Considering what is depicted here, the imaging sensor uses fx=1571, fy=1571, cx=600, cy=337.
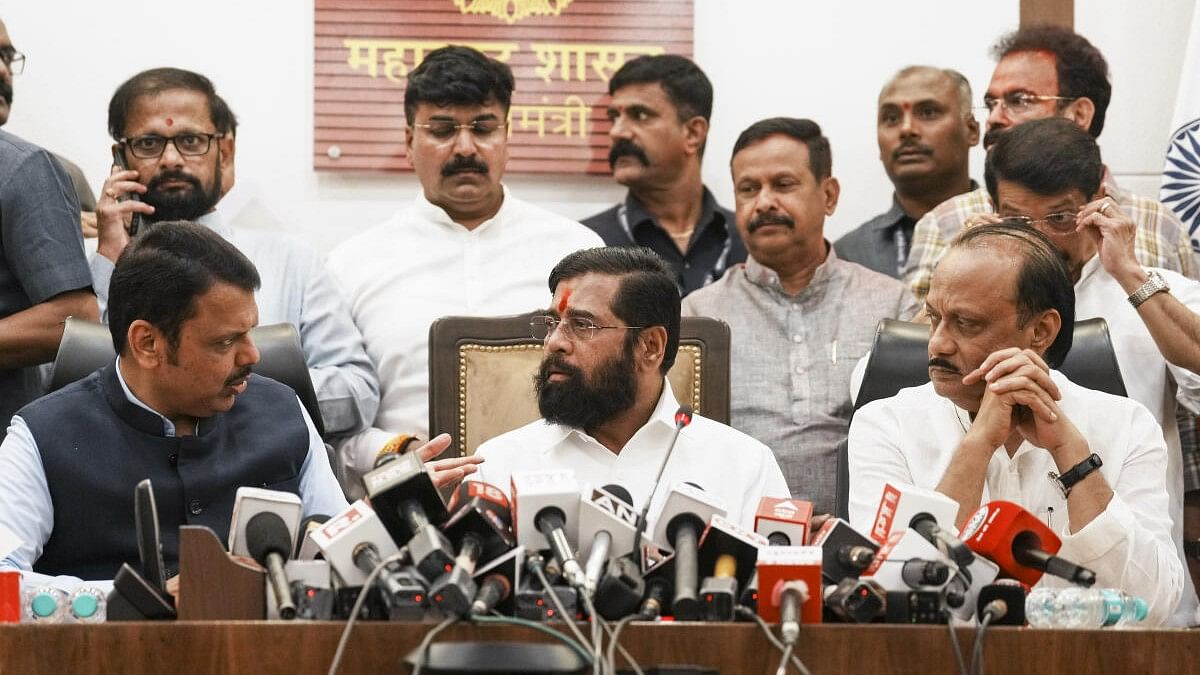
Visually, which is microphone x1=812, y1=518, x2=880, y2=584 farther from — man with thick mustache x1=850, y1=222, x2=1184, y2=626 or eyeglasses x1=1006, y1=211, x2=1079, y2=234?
eyeglasses x1=1006, y1=211, x2=1079, y2=234

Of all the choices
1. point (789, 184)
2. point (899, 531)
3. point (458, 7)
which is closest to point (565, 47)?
point (458, 7)

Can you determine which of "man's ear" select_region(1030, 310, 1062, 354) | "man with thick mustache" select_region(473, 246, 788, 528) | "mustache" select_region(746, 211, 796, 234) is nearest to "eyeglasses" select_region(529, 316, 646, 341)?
"man with thick mustache" select_region(473, 246, 788, 528)

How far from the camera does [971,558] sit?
2.08 metres

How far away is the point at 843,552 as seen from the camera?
7.23 ft

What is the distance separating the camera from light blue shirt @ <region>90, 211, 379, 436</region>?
3.88 metres

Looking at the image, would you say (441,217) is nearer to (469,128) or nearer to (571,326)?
(469,128)

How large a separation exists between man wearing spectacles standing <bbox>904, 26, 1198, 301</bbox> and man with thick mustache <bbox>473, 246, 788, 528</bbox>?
1.15 meters

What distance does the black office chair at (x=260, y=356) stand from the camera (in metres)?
3.32

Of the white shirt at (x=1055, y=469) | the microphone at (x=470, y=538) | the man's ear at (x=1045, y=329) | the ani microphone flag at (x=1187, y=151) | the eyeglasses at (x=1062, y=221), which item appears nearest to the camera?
the microphone at (x=470, y=538)

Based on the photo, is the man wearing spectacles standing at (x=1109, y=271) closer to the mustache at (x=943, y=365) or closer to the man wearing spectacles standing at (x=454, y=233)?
the mustache at (x=943, y=365)

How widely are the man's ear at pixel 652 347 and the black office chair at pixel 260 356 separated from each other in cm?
71

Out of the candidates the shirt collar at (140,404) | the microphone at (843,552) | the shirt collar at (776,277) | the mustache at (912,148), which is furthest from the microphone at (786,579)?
the mustache at (912,148)

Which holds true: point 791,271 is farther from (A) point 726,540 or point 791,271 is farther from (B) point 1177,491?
(A) point 726,540

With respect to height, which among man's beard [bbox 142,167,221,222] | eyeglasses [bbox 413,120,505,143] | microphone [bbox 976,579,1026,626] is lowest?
microphone [bbox 976,579,1026,626]
